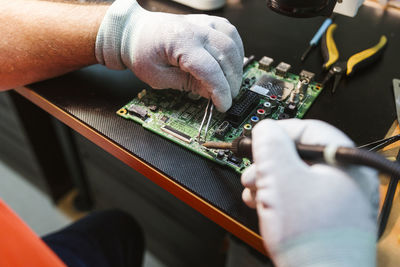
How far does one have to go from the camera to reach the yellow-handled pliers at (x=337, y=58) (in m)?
0.93

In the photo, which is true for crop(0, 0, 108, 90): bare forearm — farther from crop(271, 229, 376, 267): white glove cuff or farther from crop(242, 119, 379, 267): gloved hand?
crop(271, 229, 376, 267): white glove cuff

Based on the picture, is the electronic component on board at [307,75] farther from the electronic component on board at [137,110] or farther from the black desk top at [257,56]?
the electronic component on board at [137,110]

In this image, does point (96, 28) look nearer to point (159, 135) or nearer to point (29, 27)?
point (29, 27)

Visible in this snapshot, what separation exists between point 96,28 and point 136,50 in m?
0.14

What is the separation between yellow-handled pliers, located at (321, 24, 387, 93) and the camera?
36.4 inches

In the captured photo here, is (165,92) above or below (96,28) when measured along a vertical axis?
below

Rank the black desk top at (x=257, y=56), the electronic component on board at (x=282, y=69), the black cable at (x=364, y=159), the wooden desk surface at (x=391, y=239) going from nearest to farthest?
the black cable at (x=364, y=159) → the wooden desk surface at (x=391, y=239) → the black desk top at (x=257, y=56) → the electronic component on board at (x=282, y=69)

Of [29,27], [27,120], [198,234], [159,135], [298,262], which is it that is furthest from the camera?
[27,120]

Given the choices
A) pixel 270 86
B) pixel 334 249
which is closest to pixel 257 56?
pixel 270 86

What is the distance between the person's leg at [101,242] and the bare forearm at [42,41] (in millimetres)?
469

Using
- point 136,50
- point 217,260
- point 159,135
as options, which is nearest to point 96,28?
point 136,50

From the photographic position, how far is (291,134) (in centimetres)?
56

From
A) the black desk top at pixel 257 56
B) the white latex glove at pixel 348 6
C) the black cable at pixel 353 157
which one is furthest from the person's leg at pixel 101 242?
the white latex glove at pixel 348 6

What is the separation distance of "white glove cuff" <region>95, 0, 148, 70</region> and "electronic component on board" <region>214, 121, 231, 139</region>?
0.96ft
